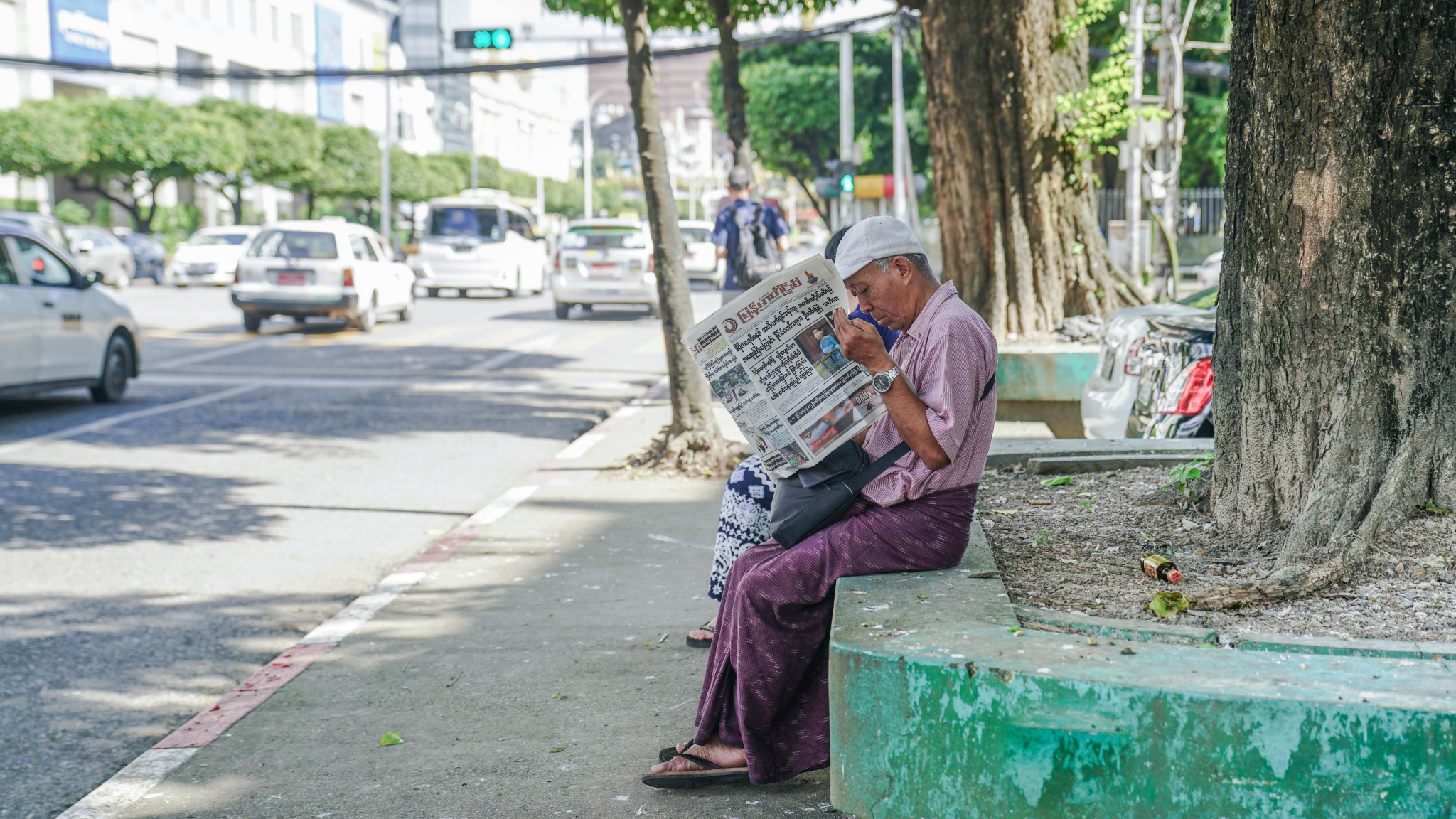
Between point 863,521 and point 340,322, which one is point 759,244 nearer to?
point 863,521

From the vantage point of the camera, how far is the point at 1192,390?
231 inches

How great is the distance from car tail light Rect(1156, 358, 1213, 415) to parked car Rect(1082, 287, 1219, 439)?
48 centimetres

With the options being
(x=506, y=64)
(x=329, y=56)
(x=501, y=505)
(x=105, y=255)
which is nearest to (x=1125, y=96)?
(x=501, y=505)

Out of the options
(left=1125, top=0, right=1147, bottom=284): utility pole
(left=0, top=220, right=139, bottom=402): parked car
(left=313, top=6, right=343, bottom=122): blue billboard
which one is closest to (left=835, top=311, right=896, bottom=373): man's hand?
(left=0, top=220, right=139, bottom=402): parked car

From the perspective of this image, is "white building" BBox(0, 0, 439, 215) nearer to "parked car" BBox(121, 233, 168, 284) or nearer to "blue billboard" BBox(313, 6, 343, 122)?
"blue billboard" BBox(313, 6, 343, 122)

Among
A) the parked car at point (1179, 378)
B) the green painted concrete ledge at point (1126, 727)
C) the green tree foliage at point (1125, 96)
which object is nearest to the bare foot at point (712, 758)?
the green painted concrete ledge at point (1126, 727)

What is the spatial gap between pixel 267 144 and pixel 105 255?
1883 cm

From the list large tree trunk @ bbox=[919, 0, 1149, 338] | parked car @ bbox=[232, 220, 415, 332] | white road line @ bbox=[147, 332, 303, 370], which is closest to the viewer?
large tree trunk @ bbox=[919, 0, 1149, 338]

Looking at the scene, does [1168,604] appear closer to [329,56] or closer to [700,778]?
[700,778]

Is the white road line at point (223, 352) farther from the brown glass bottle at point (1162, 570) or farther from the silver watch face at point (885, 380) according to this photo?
the brown glass bottle at point (1162, 570)

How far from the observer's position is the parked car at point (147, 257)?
34.2 m

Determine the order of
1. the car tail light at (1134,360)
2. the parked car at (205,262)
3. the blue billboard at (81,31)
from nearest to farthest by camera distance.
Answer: the car tail light at (1134,360)
the parked car at (205,262)
the blue billboard at (81,31)

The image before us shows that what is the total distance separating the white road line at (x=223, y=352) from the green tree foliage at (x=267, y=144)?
30.6 metres

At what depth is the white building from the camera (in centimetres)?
4381
